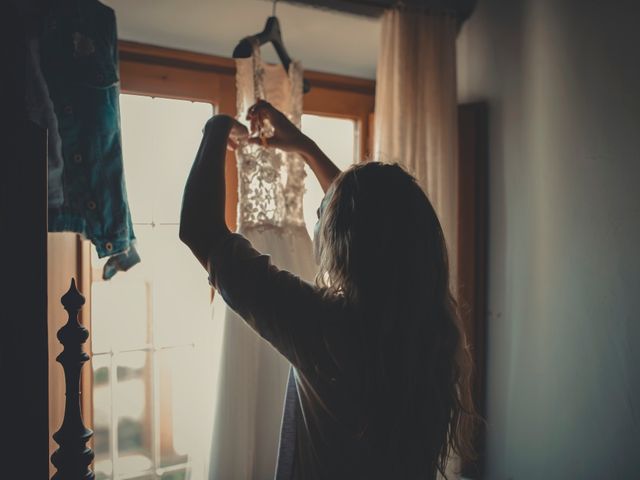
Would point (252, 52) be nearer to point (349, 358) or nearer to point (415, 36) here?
point (415, 36)

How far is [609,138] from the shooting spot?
1.29 meters

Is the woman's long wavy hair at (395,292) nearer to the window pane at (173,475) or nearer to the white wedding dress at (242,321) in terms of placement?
the white wedding dress at (242,321)

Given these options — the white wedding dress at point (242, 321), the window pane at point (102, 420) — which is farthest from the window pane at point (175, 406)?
the white wedding dress at point (242, 321)

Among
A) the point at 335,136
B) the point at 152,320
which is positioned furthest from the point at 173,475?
the point at 335,136

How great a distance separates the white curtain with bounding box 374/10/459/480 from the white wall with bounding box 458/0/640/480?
0.17 metres

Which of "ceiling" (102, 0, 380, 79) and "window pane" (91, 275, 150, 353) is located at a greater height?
"ceiling" (102, 0, 380, 79)

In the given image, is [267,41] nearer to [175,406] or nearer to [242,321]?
[242,321]

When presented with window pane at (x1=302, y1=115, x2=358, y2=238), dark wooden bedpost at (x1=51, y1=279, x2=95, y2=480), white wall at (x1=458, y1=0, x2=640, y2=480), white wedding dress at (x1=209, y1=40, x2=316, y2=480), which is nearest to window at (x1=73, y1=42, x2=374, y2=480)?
white wedding dress at (x1=209, y1=40, x2=316, y2=480)

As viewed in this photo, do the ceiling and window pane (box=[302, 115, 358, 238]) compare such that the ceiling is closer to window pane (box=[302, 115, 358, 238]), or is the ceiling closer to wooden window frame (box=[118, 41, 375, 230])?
wooden window frame (box=[118, 41, 375, 230])

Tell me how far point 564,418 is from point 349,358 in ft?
3.32

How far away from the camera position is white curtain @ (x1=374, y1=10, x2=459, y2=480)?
1550 millimetres

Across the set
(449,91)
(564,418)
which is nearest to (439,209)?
(449,91)

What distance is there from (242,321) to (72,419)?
566 mm

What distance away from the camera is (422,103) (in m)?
1.58
